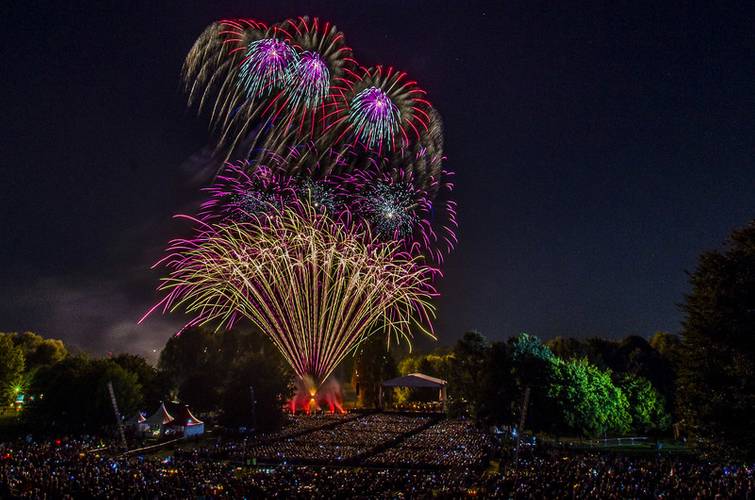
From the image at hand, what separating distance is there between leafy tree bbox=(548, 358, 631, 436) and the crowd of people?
4951 mm

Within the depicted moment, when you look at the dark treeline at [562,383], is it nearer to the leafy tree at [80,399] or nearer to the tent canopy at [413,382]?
the leafy tree at [80,399]

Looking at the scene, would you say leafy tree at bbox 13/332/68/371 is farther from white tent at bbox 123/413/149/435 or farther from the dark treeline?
white tent at bbox 123/413/149/435

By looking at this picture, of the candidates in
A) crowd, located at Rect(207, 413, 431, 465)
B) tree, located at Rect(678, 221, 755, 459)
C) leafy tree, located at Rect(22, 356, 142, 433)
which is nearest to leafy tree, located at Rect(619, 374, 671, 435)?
crowd, located at Rect(207, 413, 431, 465)

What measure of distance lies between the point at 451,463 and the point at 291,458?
28.3 ft

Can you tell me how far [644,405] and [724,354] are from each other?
21.3 meters

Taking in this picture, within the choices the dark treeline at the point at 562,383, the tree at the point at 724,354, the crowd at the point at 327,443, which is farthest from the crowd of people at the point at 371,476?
the dark treeline at the point at 562,383

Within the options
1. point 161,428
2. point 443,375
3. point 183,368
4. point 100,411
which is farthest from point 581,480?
point 183,368

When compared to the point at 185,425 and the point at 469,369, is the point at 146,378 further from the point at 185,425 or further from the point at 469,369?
the point at 469,369

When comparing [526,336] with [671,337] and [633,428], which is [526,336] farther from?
[671,337]

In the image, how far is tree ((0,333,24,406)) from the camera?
57375mm

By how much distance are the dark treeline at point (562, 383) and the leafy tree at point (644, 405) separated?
9 centimetres

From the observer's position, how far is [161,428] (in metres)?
43.0

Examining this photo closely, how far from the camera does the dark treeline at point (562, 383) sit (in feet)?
77.4

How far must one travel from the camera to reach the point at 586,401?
37656mm
